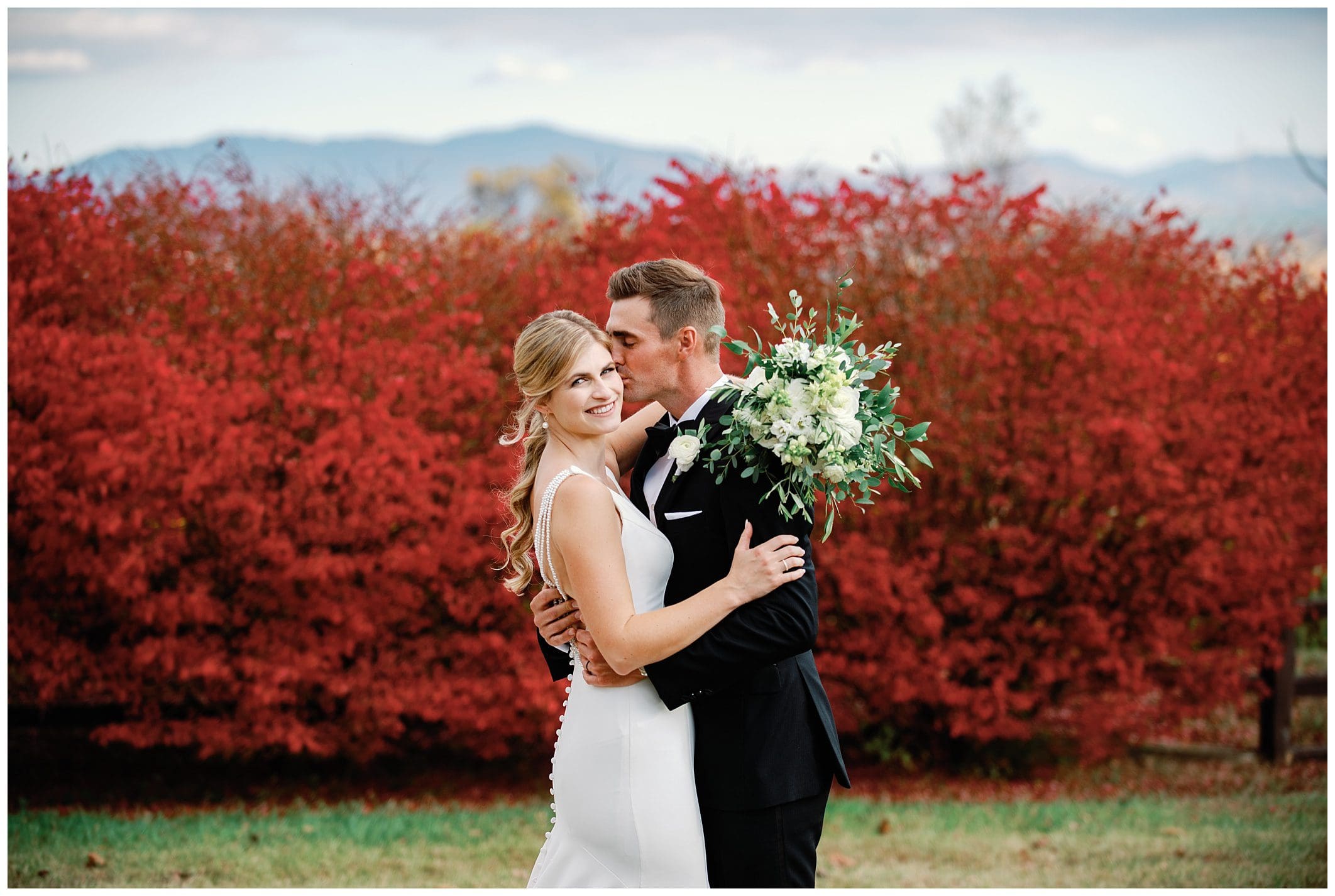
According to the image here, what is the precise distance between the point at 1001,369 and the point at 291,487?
4.17m

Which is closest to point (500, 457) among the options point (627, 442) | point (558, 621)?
point (627, 442)

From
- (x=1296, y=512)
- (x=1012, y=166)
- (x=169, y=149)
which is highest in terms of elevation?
(x=1012, y=166)

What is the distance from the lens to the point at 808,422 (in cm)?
250

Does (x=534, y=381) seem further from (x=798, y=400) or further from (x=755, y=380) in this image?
(x=798, y=400)

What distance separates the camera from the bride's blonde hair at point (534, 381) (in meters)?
2.80

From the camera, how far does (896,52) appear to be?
31812 mm

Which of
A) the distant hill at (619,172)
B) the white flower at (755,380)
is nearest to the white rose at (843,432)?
the white flower at (755,380)

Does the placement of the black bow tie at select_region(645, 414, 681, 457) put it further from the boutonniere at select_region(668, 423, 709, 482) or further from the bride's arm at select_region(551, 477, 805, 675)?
the bride's arm at select_region(551, 477, 805, 675)

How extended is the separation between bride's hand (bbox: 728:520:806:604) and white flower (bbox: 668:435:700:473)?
0.20 metres

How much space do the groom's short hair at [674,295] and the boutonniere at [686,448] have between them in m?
0.39

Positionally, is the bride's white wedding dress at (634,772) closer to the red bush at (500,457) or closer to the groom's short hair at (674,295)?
the groom's short hair at (674,295)

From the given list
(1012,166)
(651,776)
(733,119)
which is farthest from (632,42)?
(651,776)

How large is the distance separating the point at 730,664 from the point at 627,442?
3.23ft

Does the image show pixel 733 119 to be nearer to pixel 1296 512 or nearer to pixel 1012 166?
pixel 1012 166
